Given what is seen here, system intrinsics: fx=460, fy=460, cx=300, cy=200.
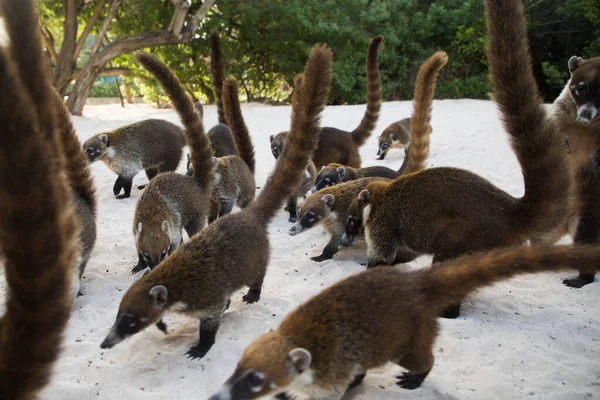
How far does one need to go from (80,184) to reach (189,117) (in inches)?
44.6

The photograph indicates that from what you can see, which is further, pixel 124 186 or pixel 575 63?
pixel 124 186

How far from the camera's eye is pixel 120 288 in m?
3.98

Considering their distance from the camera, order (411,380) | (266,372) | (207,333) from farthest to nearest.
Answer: (207,333) → (411,380) → (266,372)

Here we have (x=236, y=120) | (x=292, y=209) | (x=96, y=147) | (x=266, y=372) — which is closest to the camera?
(x=266, y=372)

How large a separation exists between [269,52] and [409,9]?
216 inches

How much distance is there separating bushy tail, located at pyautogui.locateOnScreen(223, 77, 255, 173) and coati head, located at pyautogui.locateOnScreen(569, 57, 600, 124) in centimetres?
348

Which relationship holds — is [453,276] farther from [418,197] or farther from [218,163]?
[218,163]

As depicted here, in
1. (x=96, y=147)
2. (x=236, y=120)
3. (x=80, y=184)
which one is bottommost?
(x=96, y=147)

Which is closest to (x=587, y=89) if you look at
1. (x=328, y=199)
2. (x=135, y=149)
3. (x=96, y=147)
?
(x=328, y=199)

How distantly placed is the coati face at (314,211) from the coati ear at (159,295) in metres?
2.09

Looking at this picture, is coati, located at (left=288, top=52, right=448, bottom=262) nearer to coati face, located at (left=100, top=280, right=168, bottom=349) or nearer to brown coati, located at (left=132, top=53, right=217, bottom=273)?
brown coati, located at (left=132, top=53, right=217, bottom=273)

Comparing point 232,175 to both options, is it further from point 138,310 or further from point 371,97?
point 138,310

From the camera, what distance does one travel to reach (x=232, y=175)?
230 inches

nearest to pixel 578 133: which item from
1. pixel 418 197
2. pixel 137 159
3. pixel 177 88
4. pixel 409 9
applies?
pixel 418 197
